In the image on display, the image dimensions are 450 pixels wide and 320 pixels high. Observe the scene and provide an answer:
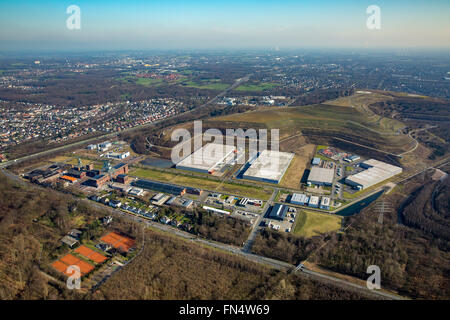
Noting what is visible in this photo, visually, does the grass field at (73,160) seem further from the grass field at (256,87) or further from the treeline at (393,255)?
the grass field at (256,87)

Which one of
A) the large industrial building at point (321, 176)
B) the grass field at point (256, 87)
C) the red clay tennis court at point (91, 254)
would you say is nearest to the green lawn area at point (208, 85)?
the grass field at point (256, 87)

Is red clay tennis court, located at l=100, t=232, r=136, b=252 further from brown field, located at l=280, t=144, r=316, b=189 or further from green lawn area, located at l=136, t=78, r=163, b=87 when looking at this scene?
green lawn area, located at l=136, t=78, r=163, b=87

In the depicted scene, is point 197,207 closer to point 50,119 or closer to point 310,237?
point 310,237

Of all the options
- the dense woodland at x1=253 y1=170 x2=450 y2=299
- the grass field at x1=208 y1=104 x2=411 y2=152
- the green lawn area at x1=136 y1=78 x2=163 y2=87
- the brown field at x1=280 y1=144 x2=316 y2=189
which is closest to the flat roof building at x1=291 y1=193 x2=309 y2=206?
the brown field at x1=280 y1=144 x2=316 y2=189

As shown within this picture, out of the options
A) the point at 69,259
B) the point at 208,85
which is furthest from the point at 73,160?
the point at 208,85

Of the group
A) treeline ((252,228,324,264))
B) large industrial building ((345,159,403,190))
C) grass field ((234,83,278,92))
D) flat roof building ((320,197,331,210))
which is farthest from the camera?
grass field ((234,83,278,92))

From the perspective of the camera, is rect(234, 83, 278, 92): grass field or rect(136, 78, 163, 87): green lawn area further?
rect(136, 78, 163, 87): green lawn area
